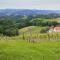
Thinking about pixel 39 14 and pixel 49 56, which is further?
pixel 39 14

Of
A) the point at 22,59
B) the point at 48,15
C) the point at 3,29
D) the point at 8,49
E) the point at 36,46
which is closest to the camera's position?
the point at 22,59

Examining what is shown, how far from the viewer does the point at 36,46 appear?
11.6 metres

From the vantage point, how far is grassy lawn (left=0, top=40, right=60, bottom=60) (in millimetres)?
9555

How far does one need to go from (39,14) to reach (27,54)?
33.7 metres

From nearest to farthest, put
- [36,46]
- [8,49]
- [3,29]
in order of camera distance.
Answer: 1. [8,49]
2. [36,46]
3. [3,29]

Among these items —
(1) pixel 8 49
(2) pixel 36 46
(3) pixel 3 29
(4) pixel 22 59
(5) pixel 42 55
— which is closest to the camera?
(4) pixel 22 59

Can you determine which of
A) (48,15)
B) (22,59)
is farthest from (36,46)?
(48,15)

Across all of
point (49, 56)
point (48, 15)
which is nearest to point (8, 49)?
point (49, 56)

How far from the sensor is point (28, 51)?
34.3 feet

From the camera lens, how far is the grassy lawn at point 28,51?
9555 millimetres

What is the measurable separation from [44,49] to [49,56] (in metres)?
1.24

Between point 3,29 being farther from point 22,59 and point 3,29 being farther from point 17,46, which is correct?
point 22,59

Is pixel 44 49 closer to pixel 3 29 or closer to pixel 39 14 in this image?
pixel 3 29

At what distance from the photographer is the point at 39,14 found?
4331 centimetres
